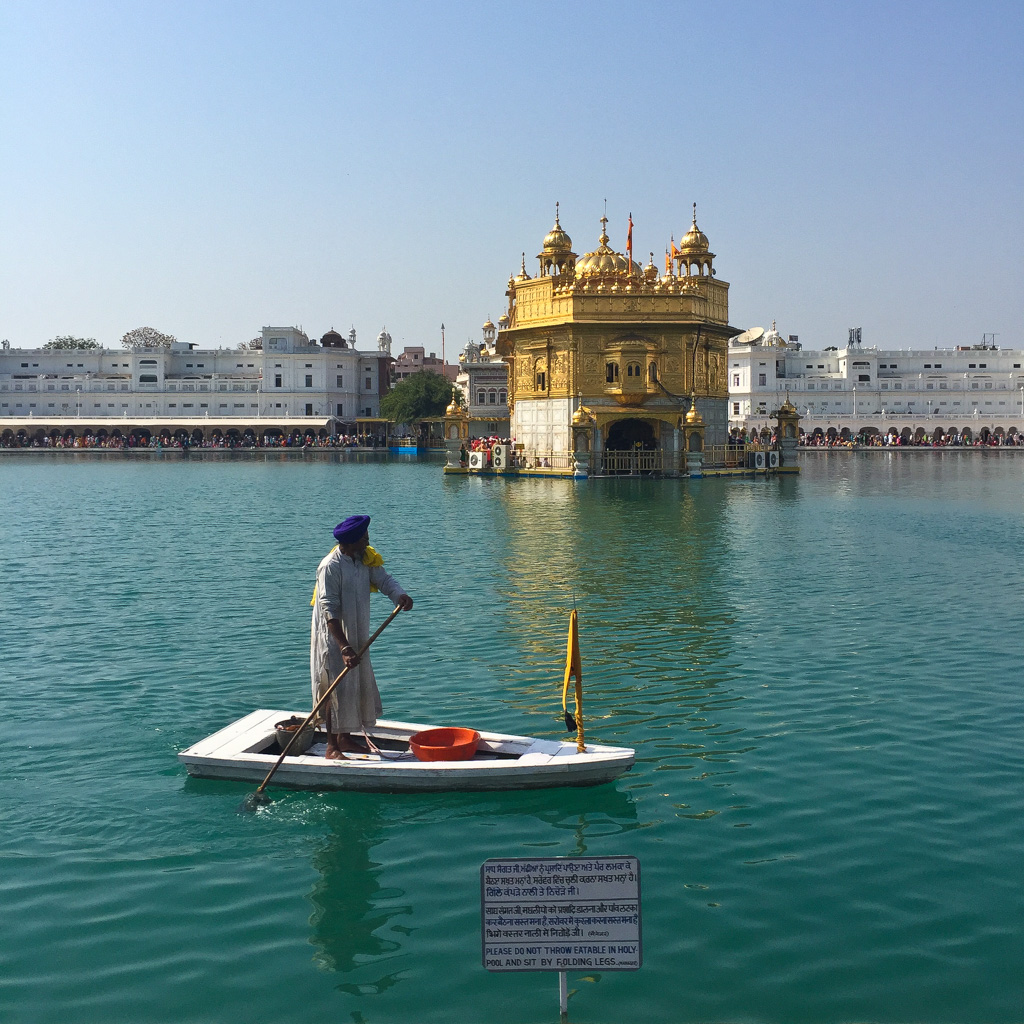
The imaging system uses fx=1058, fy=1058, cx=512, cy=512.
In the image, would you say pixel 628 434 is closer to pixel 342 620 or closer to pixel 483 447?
pixel 483 447

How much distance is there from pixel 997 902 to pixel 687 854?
6.15ft

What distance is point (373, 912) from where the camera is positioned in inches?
249

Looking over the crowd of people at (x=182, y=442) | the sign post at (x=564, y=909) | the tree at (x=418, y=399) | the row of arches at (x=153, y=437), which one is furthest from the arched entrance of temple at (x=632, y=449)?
the row of arches at (x=153, y=437)

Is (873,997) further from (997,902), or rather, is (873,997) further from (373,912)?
(373,912)

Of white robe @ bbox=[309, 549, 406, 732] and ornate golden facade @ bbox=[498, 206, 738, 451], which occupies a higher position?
ornate golden facade @ bbox=[498, 206, 738, 451]

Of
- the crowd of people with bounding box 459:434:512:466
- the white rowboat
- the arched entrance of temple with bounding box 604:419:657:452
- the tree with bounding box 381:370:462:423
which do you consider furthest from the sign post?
the tree with bounding box 381:370:462:423

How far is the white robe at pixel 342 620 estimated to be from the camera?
8.30 m

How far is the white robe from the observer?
27.2 ft

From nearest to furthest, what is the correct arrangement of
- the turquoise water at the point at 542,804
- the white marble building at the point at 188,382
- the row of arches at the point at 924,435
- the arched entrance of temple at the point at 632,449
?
the turquoise water at the point at 542,804 < the arched entrance of temple at the point at 632,449 < the row of arches at the point at 924,435 < the white marble building at the point at 188,382

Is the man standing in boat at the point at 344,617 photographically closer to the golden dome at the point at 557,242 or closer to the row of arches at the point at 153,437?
the golden dome at the point at 557,242

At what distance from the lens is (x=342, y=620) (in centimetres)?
840

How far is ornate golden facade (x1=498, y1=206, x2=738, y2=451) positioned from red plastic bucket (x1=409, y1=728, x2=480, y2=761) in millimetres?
39358

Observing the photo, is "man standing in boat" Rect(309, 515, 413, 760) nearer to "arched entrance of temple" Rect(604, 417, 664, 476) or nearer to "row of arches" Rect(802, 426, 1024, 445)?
"arched entrance of temple" Rect(604, 417, 664, 476)

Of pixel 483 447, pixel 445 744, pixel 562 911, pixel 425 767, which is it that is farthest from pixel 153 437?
pixel 562 911
